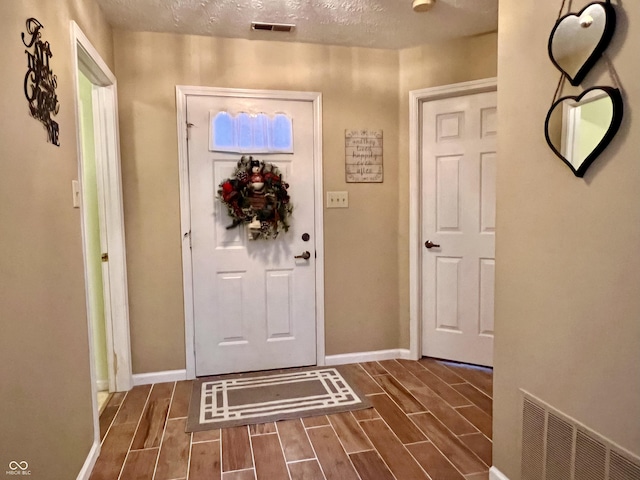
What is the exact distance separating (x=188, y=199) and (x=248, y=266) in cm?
62

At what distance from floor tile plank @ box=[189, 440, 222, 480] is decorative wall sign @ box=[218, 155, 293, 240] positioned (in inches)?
51.1

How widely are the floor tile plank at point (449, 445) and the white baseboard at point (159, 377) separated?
158 centimetres

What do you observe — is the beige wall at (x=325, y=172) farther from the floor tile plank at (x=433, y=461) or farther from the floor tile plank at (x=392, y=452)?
the floor tile plank at (x=433, y=461)

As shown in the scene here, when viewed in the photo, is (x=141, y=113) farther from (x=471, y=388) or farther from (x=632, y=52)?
(x=471, y=388)

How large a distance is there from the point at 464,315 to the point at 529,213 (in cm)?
163

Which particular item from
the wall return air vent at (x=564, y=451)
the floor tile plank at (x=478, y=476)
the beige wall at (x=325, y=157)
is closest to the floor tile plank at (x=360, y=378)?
the beige wall at (x=325, y=157)

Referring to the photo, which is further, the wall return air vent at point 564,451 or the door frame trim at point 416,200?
the door frame trim at point 416,200

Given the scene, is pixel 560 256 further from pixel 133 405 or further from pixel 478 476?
pixel 133 405

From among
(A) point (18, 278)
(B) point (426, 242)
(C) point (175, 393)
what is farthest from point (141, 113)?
(B) point (426, 242)

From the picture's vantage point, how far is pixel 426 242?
296 cm

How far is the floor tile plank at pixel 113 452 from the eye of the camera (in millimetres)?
1765

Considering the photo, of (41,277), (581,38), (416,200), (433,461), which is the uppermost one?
(581,38)

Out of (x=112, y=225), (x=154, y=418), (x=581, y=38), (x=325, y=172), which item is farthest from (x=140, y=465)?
(x=581, y=38)

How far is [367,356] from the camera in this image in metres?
3.01
